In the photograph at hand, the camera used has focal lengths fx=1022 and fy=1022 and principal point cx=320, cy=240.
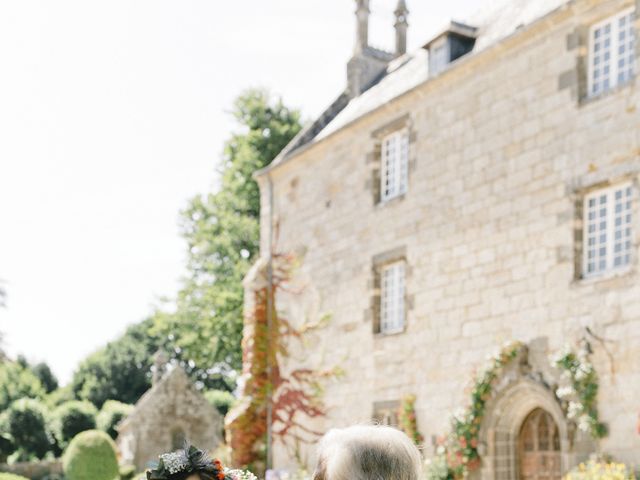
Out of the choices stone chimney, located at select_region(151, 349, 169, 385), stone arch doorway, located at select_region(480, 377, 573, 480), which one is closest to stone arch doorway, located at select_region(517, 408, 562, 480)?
stone arch doorway, located at select_region(480, 377, 573, 480)

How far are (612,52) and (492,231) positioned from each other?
117 inches

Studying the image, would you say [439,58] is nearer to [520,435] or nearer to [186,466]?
[520,435]

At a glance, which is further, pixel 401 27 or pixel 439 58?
pixel 401 27

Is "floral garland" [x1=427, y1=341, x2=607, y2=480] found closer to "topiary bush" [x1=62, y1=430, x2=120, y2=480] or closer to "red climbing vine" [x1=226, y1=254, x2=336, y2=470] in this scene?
"red climbing vine" [x1=226, y1=254, x2=336, y2=470]

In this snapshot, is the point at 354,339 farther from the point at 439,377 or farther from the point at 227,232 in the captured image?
the point at 227,232

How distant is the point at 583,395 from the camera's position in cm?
1262

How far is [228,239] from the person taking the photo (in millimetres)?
27734

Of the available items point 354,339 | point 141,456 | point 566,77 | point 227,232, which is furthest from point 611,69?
point 141,456

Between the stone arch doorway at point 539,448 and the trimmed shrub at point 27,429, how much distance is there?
28.7 m

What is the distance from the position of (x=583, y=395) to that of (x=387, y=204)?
17.8 ft

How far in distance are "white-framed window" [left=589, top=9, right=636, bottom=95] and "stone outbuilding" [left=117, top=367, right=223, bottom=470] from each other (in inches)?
860

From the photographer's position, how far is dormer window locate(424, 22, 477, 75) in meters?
16.7

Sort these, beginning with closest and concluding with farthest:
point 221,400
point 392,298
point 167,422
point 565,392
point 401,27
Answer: point 565,392
point 392,298
point 401,27
point 167,422
point 221,400

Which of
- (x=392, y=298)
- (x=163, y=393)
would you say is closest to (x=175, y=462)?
(x=392, y=298)
